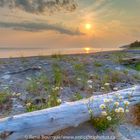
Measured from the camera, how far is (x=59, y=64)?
13539 mm

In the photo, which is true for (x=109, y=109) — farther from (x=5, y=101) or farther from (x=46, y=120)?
(x=5, y=101)

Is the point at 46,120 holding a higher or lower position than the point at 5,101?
higher

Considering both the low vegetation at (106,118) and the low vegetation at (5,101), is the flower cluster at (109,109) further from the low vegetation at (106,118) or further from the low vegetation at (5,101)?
the low vegetation at (5,101)

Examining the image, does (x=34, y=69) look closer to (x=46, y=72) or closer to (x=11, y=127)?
(x=46, y=72)

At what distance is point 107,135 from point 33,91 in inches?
134

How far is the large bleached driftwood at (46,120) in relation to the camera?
17.2ft

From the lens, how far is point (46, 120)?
5.45 metres

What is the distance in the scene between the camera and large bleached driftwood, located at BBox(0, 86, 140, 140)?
17.2ft

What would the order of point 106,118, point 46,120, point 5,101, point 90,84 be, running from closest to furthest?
point 46,120 → point 106,118 → point 5,101 → point 90,84

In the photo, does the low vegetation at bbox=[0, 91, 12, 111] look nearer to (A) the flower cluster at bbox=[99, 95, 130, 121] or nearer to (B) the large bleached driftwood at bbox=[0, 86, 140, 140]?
(B) the large bleached driftwood at bbox=[0, 86, 140, 140]

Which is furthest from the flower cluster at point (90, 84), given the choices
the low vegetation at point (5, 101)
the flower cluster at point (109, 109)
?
the flower cluster at point (109, 109)

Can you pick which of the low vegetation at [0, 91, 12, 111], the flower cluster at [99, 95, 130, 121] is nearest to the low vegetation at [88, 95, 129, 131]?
the flower cluster at [99, 95, 130, 121]

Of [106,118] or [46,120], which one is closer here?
[46,120]

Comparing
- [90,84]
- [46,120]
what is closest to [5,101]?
[90,84]
